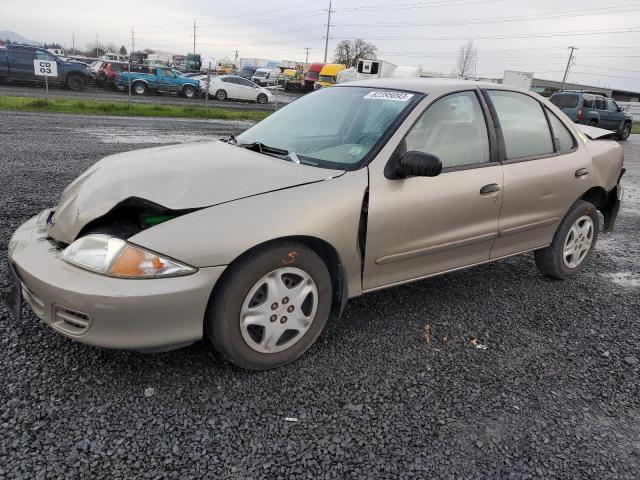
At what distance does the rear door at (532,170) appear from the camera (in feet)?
11.8

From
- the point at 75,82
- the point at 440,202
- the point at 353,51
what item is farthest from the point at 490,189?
the point at 353,51

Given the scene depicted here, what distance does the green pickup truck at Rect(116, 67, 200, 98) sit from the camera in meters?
25.8

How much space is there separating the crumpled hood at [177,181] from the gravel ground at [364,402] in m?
0.77

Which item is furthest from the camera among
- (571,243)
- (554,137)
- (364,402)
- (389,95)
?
(571,243)

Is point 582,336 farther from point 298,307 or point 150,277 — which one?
point 150,277

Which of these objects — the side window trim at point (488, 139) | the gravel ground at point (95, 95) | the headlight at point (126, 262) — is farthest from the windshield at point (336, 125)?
the gravel ground at point (95, 95)

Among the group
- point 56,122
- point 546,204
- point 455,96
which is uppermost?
point 455,96

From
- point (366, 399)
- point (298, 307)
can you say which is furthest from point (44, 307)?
point (366, 399)

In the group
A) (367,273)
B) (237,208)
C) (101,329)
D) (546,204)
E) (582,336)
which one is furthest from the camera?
(546,204)

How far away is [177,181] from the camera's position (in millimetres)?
2643

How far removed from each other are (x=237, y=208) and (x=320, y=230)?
1.47 ft

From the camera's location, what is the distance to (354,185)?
2.78 m

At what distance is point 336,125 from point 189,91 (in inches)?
1014

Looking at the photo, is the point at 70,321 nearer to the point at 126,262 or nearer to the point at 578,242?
the point at 126,262
